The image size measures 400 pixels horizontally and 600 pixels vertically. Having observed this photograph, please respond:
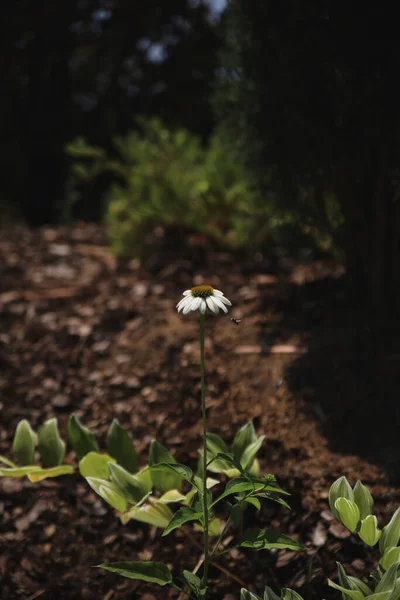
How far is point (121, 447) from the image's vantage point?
7.45 feet

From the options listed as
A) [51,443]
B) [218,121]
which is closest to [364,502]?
[51,443]

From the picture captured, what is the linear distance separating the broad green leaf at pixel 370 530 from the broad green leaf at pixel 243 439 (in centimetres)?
48

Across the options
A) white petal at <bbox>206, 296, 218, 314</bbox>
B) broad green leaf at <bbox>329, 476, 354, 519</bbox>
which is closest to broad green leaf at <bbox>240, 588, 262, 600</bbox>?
broad green leaf at <bbox>329, 476, 354, 519</bbox>

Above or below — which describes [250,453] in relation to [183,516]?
above

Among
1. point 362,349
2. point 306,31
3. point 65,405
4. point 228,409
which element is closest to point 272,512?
point 228,409

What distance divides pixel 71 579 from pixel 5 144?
5621 millimetres

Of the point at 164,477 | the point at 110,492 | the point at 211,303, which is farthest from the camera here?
the point at 164,477

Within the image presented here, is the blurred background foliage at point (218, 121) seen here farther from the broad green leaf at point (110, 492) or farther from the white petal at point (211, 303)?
the broad green leaf at point (110, 492)

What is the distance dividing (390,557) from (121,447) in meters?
0.92

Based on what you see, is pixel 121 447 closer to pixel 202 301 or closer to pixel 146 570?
pixel 146 570

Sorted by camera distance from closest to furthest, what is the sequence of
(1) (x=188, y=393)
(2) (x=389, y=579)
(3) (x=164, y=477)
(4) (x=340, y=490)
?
(2) (x=389, y=579) < (4) (x=340, y=490) < (3) (x=164, y=477) < (1) (x=188, y=393)

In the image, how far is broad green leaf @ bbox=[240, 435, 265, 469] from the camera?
207cm

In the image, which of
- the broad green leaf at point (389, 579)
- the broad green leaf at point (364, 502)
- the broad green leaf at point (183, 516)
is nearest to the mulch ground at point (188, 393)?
the broad green leaf at point (364, 502)

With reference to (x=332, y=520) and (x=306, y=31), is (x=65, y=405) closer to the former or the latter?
(x=332, y=520)
